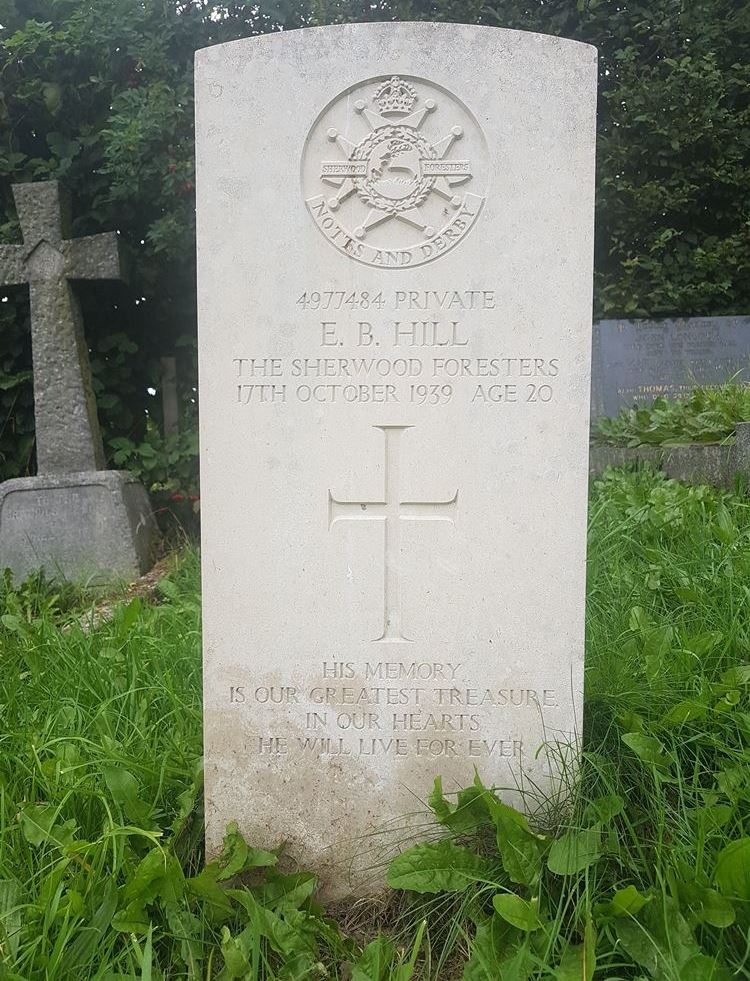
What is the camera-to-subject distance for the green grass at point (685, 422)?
4.19m

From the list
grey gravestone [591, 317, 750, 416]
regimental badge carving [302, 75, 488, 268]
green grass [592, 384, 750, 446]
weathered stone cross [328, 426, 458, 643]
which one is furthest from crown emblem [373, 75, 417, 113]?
grey gravestone [591, 317, 750, 416]

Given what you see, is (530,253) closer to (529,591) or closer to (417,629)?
(529,591)

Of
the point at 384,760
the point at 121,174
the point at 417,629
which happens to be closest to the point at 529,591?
the point at 417,629

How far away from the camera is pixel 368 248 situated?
5.91ft

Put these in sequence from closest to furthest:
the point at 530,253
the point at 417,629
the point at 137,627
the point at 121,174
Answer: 1. the point at 530,253
2. the point at 417,629
3. the point at 137,627
4. the point at 121,174

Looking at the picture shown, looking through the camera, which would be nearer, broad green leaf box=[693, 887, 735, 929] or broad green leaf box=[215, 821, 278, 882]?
broad green leaf box=[693, 887, 735, 929]

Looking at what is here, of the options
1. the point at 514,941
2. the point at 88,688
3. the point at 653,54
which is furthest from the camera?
the point at 653,54

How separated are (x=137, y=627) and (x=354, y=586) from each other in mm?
1372

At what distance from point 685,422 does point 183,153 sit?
3.25 metres

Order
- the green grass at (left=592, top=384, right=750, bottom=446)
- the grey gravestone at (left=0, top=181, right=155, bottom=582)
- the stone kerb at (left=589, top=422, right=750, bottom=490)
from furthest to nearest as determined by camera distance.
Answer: the grey gravestone at (left=0, top=181, right=155, bottom=582) → the green grass at (left=592, top=384, right=750, bottom=446) → the stone kerb at (left=589, top=422, right=750, bottom=490)

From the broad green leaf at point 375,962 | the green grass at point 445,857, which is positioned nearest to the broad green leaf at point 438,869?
the green grass at point 445,857

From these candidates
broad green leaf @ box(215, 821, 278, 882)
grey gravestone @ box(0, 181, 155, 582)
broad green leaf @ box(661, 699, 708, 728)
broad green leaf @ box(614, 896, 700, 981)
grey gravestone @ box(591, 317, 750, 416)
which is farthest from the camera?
grey gravestone @ box(591, 317, 750, 416)

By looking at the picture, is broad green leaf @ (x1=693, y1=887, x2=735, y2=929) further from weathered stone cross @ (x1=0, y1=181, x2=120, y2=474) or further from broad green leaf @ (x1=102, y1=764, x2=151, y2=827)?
weathered stone cross @ (x1=0, y1=181, x2=120, y2=474)

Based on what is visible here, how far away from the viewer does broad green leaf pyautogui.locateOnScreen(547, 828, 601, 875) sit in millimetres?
1597
